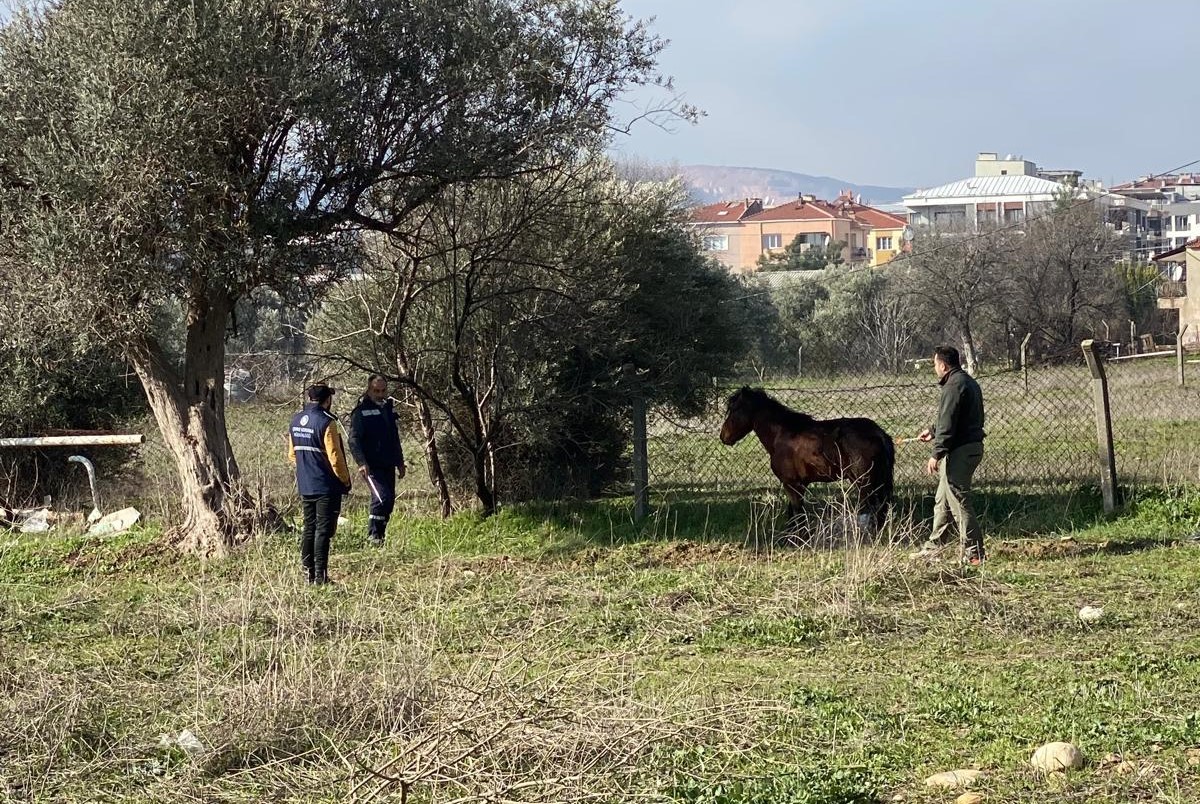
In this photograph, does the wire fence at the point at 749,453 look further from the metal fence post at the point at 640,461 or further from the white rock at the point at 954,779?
the white rock at the point at 954,779

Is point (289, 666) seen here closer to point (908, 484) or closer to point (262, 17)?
point (262, 17)

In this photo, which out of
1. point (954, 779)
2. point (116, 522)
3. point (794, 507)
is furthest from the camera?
point (116, 522)

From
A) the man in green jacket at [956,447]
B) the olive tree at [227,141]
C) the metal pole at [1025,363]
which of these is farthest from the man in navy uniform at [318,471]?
the metal pole at [1025,363]

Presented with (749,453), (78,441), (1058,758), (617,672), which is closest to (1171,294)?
(749,453)

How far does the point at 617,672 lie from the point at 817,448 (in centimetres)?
610

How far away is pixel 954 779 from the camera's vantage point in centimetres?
552

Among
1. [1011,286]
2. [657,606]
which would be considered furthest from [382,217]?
[1011,286]

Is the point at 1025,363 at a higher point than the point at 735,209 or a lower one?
lower

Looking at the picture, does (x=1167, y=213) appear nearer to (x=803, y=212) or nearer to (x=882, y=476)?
(x=803, y=212)

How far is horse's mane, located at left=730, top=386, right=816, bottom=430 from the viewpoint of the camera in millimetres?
13109

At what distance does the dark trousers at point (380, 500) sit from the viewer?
13227 millimetres

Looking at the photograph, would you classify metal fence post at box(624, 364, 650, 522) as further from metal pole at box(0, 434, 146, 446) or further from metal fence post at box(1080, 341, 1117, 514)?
metal pole at box(0, 434, 146, 446)

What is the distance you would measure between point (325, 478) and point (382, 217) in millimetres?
3407

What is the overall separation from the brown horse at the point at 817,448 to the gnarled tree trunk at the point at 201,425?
506 centimetres
